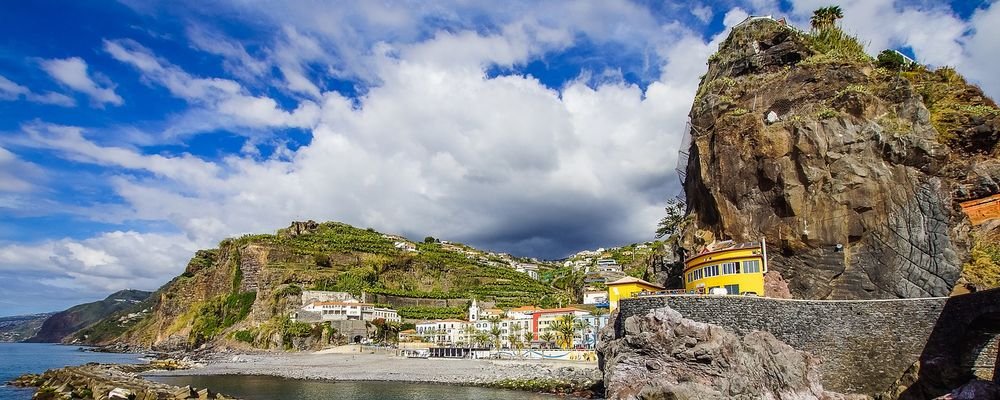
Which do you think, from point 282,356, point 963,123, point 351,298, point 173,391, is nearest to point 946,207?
point 963,123

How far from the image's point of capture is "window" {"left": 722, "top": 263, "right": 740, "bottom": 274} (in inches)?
1283

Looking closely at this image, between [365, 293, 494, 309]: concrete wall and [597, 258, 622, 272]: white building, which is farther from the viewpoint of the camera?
[597, 258, 622, 272]: white building

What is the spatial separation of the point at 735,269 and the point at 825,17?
28.0 metres

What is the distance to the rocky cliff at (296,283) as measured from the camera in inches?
3487

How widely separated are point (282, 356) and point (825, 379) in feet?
201

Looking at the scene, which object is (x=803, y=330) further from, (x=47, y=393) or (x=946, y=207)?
(x=47, y=393)

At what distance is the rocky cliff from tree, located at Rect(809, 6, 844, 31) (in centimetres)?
5989

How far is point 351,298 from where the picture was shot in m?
93.1

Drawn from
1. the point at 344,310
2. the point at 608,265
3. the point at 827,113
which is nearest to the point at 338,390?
the point at 827,113

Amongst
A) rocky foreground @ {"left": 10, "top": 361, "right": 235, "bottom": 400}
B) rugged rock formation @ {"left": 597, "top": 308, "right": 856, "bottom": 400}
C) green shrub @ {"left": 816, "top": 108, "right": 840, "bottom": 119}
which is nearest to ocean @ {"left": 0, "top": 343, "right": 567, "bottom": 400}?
rocky foreground @ {"left": 10, "top": 361, "right": 235, "bottom": 400}

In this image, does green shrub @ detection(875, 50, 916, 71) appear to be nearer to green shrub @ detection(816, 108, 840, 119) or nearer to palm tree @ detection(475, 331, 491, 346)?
green shrub @ detection(816, 108, 840, 119)

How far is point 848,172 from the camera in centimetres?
3241

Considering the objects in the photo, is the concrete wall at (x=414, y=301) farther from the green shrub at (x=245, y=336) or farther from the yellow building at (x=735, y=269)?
the yellow building at (x=735, y=269)

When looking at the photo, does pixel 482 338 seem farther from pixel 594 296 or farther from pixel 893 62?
pixel 893 62
